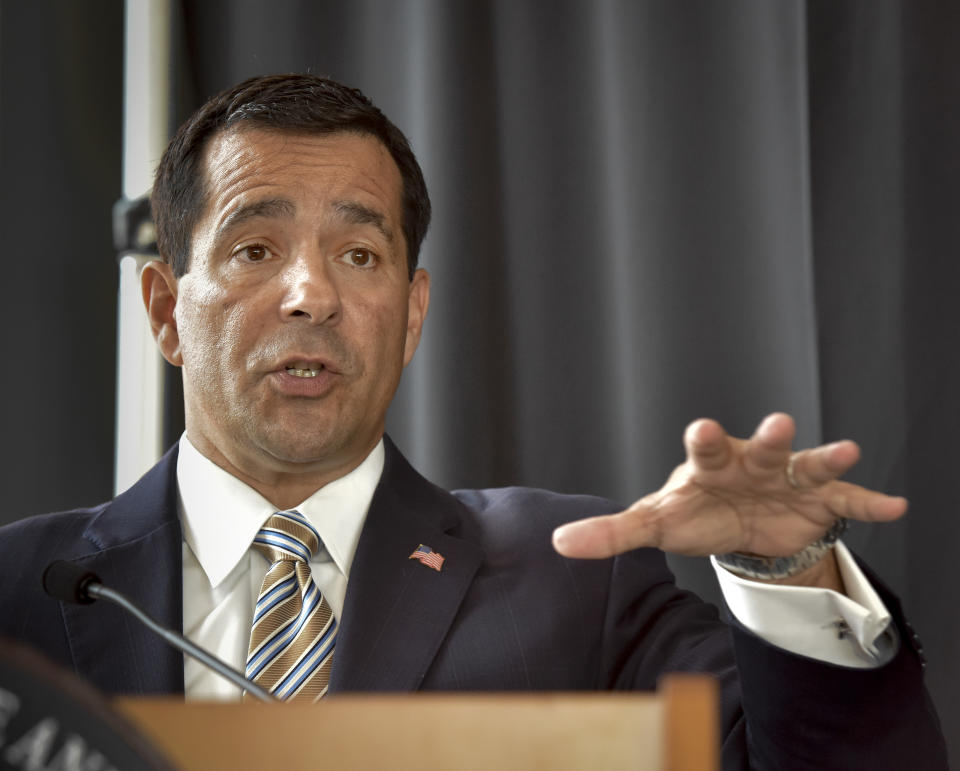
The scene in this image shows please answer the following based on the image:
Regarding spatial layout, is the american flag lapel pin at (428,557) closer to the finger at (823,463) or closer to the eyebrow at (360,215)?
the eyebrow at (360,215)

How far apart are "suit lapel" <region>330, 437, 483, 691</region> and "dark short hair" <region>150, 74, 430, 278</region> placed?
0.40 meters

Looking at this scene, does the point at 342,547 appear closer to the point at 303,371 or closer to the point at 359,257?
the point at 303,371

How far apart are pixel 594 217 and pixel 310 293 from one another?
2.46 ft

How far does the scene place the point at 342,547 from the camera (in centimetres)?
148

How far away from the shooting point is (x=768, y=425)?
0.91 m

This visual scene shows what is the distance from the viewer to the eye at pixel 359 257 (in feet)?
5.19

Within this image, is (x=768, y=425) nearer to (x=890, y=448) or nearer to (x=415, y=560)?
(x=415, y=560)

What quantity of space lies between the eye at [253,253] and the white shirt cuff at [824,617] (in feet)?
2.64

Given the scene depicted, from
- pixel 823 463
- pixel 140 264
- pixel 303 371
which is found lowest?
pixel 823 463

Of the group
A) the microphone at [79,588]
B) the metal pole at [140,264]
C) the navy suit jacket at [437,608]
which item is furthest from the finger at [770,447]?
the metal pole at [140,264]

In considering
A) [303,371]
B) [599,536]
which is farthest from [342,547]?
[599,536]

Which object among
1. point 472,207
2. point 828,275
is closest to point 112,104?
point 472,207

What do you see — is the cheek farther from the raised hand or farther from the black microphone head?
the raised hand

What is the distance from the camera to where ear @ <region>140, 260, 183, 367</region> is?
5.47 feet
